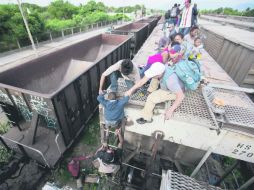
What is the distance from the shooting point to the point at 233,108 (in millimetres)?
2568

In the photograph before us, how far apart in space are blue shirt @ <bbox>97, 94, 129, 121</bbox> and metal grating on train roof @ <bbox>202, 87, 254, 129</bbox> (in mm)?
1526

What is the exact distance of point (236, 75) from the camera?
229 inches

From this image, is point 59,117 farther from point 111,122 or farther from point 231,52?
point 231,52

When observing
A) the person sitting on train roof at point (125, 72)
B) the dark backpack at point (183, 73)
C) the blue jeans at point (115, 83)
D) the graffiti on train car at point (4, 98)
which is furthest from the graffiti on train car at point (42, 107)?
the dark backpack at point (183, 73)

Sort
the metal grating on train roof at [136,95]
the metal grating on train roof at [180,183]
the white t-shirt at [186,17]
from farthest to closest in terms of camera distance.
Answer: the white t-shirt at [186,17] → the metal grating on train roof at [136,95] → the metal grating on train roof at [180,183]

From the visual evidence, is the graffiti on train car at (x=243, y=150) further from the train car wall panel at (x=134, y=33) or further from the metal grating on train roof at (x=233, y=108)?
the train car wall panel at (x=134, y=33)

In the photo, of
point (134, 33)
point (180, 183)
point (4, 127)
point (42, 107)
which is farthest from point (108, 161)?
point (134, 33)

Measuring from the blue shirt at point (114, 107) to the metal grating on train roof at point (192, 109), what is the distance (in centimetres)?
25

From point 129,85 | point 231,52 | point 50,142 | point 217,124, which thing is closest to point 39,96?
point 50,142

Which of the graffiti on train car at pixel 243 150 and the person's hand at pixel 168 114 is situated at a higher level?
the person's hand at pixel 168 114

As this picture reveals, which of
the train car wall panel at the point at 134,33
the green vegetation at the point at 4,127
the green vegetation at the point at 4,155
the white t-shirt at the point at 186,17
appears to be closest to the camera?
the green vegetation at the point at 4,155

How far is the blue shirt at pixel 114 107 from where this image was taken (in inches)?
90.8

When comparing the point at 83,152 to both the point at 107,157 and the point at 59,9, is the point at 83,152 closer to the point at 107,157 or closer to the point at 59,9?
the point at 107,157

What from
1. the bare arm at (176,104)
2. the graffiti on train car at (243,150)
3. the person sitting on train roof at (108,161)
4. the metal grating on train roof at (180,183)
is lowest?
the person sitting on train roof at (108,161)
